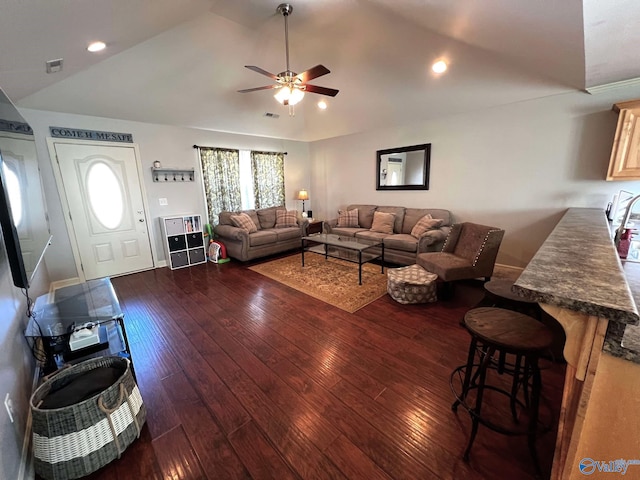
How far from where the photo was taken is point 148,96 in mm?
3752

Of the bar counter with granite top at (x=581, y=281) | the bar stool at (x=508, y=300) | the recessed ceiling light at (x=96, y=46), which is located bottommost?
the bar stool at (x=508, y=300)

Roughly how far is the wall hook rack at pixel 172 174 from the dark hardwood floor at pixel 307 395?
2.43 m

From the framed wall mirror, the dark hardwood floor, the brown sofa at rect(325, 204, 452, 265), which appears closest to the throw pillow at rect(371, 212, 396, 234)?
the brown sofa at rect(325, 204, 452, 265)

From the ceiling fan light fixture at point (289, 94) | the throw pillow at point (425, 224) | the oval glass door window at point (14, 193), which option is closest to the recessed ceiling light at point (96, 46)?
the oval glass door window at point (14, 193)

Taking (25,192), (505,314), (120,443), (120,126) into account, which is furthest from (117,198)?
(505,314)

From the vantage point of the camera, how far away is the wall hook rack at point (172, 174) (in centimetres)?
443

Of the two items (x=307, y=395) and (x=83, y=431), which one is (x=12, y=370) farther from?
(x=307, y=395)

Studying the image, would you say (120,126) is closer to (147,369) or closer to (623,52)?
(147,369)

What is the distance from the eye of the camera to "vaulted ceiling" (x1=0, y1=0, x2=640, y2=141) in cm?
191

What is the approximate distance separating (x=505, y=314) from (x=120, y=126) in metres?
5.36

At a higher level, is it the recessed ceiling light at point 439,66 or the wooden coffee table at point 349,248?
the recessed ceiling light at point 439,66

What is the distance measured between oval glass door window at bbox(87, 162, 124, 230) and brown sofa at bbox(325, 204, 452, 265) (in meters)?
3.57

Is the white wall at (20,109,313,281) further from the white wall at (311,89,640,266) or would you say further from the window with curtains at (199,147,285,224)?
the white wall at (311,89,640,266)

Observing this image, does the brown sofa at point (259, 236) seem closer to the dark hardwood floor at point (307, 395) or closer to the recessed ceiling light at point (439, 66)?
the dark hardwood floor at point (307, 395)
